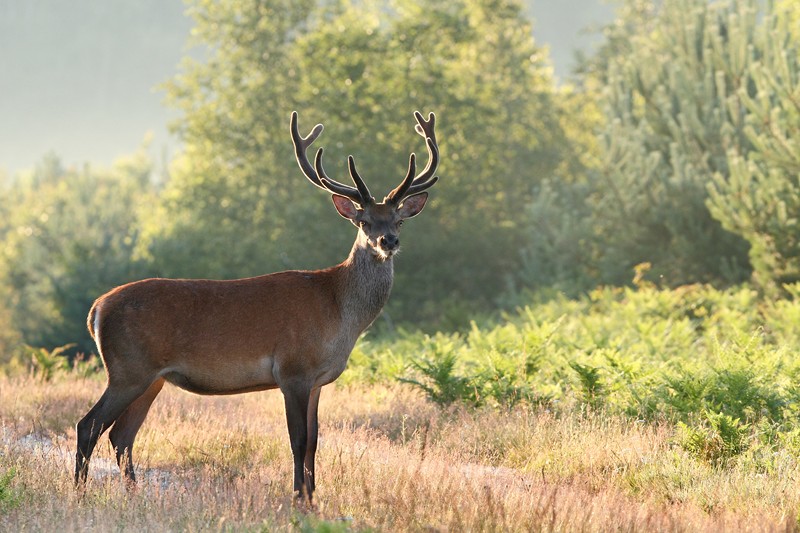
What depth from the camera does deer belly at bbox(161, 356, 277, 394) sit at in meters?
7.23

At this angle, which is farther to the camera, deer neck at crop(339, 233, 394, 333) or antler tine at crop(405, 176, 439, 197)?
antler tine at crop(405, 176, 439, 197)

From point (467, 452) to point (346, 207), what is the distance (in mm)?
2540

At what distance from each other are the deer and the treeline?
12.1m

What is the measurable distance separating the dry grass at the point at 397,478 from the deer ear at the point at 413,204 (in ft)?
5.90

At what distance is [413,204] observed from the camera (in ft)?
26.9

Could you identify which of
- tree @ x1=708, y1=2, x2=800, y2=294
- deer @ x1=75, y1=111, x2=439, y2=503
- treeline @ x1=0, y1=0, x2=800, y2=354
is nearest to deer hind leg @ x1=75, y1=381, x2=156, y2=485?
deer @ x1=75, y1=111, x2=439, y2=503

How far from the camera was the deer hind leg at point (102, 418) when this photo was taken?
717cm

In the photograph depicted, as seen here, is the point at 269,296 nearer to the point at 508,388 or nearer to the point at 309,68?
the point at 508,388

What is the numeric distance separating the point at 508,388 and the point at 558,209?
16.6 metres

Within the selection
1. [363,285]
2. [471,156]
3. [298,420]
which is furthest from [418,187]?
[471,156]

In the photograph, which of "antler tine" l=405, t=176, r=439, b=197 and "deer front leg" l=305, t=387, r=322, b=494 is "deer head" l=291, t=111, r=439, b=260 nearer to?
"antler tine" l=405, t=176, r=439, b=197

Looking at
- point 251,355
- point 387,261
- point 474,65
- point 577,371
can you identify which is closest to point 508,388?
point 577,371

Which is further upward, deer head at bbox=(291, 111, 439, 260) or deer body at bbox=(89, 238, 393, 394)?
deer head at bbox=(291, 111, 439, 260)

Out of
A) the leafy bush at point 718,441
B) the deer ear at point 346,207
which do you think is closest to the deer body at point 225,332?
the deer ear at point 346,207
